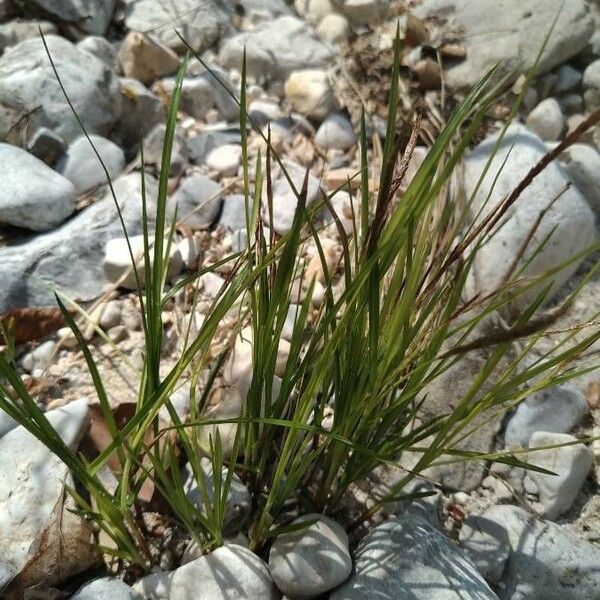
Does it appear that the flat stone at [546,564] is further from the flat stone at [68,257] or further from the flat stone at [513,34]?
the flat stone at [513,34]

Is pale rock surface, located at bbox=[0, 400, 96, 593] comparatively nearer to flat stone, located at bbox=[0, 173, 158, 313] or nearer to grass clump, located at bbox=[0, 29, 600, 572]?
grass clump, located at bbox=[0, 29, 600, 572]

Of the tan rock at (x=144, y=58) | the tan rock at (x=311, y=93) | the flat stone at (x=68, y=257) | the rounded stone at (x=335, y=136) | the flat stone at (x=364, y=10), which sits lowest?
Answer: the flat stone at (x=68, y=257)

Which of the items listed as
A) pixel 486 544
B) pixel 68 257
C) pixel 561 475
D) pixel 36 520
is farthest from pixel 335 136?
pixel 36 520

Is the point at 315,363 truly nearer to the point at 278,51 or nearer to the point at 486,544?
the point at 486,544

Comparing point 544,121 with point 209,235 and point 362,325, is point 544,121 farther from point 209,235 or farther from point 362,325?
point 362,325

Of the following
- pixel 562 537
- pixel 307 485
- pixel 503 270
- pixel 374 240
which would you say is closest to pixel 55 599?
pixel 307 485

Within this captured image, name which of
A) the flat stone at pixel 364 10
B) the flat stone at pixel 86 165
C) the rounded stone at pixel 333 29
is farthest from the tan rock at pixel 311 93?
the flat stone at pixel 86 165

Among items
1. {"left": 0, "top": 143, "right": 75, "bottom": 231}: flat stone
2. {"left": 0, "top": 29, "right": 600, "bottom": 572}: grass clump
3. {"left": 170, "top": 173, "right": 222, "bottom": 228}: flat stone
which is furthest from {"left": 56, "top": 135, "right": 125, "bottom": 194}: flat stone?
{"left": 0, "top": 29, "right": 600, "bottom": 572}: grass clump
